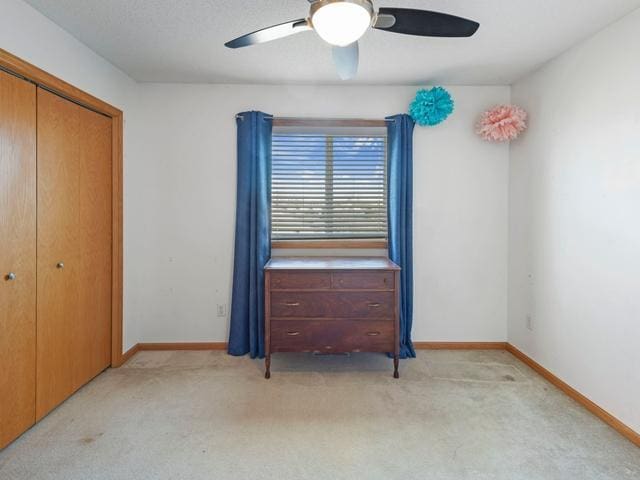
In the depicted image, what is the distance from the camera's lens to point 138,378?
2574 mm

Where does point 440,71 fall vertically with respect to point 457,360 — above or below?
above

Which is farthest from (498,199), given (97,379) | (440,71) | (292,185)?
(97,379)

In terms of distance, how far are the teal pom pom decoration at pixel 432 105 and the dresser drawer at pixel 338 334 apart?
1.72 metres

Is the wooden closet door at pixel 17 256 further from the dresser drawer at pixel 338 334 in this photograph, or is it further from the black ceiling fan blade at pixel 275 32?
the dresser drawer at pixel 338 334

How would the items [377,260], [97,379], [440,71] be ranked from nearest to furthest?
[97,379]
[440,71]
[377,260]

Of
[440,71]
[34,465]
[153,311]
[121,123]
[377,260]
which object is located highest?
[440,71]

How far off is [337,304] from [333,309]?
5cm

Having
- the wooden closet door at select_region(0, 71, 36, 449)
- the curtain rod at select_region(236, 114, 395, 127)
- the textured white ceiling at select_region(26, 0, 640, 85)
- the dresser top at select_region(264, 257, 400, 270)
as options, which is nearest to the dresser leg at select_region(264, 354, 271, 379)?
the dresser top at select_region(264, 257, 400, 270)

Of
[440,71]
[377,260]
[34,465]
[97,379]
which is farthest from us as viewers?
[377,260]

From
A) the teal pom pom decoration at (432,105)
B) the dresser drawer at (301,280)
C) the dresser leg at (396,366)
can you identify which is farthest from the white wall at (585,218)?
the dresser drawer at (301,280)

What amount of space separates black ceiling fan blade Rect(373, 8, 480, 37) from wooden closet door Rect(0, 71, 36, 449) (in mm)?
1930

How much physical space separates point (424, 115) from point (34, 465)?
11.0 feet

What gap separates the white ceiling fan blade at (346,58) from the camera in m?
1.68

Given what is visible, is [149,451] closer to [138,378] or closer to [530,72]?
[138,378]
